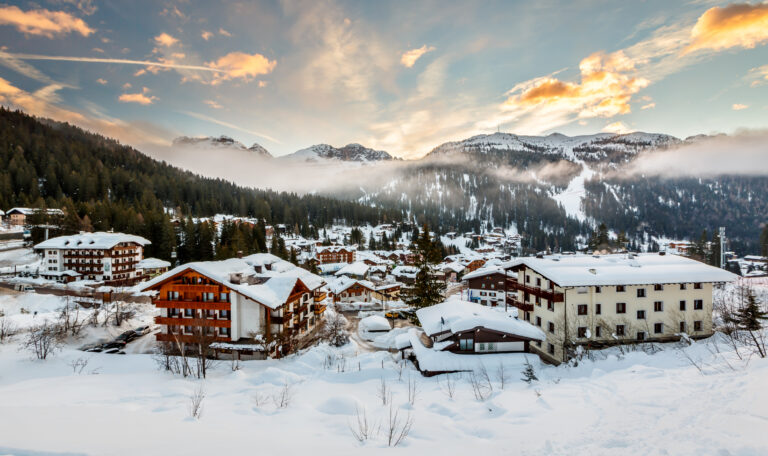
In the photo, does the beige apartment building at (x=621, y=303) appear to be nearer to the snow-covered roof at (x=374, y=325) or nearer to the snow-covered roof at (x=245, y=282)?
the snow-covered roof at (x=374, y=325)

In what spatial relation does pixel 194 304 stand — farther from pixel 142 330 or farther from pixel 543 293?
pixel 543 293

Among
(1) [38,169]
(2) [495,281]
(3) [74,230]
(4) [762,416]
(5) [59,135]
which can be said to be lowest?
(2) [495,281]

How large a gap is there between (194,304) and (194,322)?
178 centimetres

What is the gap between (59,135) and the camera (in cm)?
15750

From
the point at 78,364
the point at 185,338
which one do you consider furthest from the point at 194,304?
the point at 78,364

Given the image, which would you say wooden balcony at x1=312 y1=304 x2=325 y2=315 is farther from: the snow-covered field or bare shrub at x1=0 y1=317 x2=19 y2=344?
the snow-covered field

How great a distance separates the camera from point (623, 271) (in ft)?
99.3

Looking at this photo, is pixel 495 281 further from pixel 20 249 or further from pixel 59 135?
pixel 59 135

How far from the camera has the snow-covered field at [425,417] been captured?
6762 millimetres

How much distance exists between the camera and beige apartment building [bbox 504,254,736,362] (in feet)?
96.0

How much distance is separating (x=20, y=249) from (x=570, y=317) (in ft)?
335

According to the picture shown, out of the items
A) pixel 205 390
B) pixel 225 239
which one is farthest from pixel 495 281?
pixel 225 239

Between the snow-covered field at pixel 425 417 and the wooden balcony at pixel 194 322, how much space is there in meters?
16.8

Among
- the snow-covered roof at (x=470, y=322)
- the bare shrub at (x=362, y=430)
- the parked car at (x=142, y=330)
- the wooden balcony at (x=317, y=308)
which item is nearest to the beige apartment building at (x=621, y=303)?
the snow-covered roof at (x=470, y=322)
